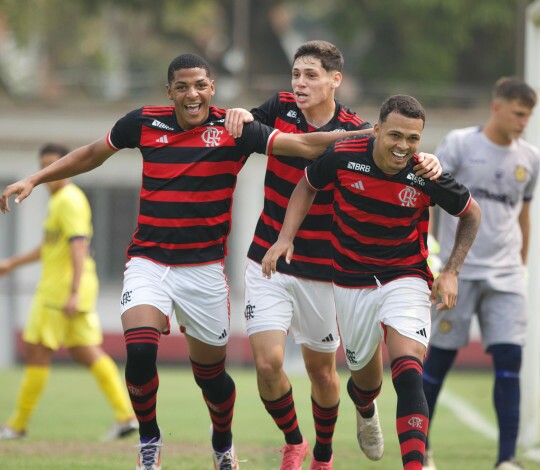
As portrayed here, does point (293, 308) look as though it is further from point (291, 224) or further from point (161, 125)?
point (161, 125)

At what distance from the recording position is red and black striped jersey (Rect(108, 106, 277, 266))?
674 centimetres

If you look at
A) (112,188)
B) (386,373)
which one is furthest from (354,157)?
(112,188)

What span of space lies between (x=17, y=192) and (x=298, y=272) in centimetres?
176

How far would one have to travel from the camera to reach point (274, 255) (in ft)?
21.5

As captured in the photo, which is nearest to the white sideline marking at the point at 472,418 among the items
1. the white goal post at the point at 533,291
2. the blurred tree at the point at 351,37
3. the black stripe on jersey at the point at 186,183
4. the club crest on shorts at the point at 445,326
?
the white goal post at the point at 533,291

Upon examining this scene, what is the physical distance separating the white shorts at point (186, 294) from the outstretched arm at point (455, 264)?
1.29 metres

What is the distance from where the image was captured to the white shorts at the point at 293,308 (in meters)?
7.09

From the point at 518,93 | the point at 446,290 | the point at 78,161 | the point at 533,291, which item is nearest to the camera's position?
the point at 446,290

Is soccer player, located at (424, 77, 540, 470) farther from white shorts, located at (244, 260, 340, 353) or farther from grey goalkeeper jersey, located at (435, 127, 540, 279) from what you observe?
white shorts, located at (244, 260, 340, 353)

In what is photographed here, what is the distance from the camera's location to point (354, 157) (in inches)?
258

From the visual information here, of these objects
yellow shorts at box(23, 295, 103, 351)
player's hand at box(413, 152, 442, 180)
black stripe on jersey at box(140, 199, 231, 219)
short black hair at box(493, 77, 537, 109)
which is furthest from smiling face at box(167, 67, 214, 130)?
yellow shorts at box(23, 295, 103, 351)

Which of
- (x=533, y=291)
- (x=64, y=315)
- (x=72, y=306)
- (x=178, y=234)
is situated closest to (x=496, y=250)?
(x=533, y=291)

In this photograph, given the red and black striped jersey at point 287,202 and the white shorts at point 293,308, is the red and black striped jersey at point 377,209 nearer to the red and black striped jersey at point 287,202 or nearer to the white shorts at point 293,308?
the red and black striped jersey at point 287,202

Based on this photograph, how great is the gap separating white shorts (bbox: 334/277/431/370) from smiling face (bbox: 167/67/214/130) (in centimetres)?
129
